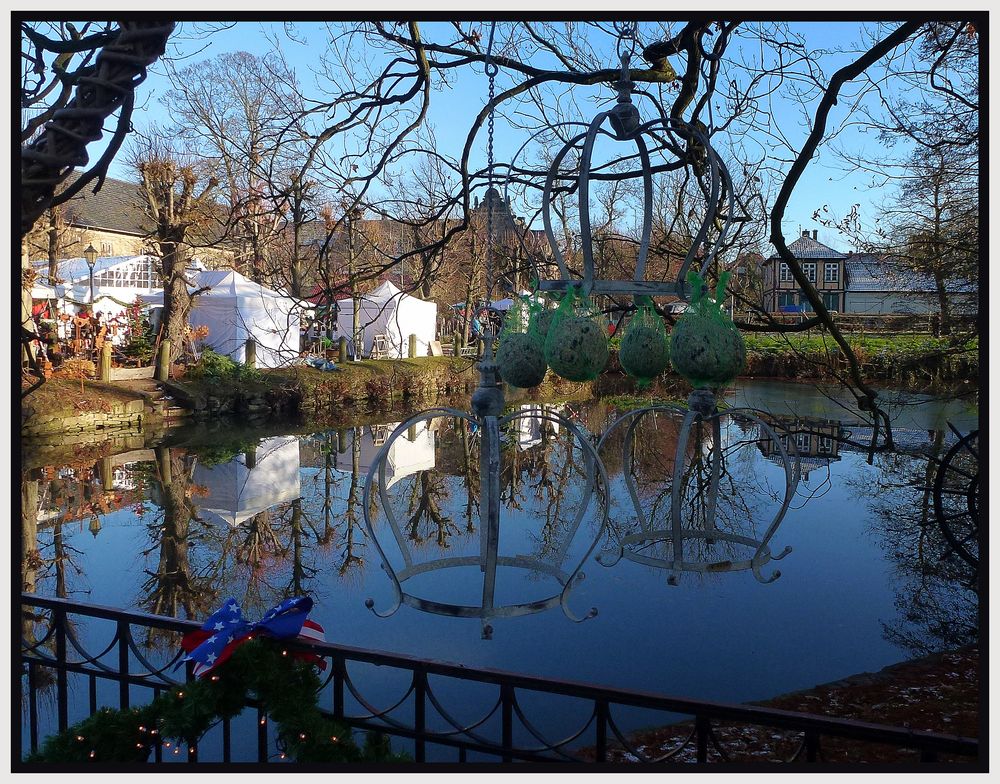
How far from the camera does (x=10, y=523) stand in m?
1.49

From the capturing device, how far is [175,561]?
279 inches

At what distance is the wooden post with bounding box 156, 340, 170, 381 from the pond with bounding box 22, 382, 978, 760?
3241mm

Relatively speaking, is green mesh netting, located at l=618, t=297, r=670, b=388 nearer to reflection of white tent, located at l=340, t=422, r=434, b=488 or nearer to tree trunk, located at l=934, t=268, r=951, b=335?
tree trunk, located at l=934, t=268, r=951, b=335

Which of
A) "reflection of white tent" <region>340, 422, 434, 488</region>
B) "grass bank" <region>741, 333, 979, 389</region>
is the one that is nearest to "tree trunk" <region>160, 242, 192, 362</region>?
"reflection of white tent" <region>340, 422, 434, 488</region>

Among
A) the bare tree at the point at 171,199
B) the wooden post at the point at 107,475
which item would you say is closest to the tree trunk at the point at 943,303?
the wooden post at the point at 107,475

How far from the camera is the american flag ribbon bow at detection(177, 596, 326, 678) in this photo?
6.68ft

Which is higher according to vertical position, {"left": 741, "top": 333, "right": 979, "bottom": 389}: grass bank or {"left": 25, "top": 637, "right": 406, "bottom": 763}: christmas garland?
{"left": 741, "top": 333, "right": 979, "bottom": 389}: grass bank

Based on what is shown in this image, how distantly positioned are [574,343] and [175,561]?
20.8 ft

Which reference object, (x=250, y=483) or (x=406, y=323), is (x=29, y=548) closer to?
(x=250, y=483)

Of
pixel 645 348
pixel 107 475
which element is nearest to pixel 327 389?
pixel 107 475

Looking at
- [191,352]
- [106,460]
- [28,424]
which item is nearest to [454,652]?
[106,460]

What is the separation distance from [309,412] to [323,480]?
14.6 feet

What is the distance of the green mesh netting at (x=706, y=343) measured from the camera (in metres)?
1.70

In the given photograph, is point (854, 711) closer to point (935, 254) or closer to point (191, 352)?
point (935, 254)
